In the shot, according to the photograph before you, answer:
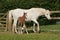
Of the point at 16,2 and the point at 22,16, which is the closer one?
the point at 22,16

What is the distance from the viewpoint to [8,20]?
591 inches

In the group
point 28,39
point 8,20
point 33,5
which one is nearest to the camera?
point 28,39

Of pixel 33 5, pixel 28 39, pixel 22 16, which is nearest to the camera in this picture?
pixel 28 39

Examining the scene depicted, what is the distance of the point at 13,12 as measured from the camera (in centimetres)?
1473

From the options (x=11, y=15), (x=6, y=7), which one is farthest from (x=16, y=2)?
(x=11, y=15)

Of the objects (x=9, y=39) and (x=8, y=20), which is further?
(x=8, y=20)

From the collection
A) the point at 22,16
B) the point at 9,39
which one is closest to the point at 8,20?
the point at 22,16

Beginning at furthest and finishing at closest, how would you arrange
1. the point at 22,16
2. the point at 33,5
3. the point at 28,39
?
the point at 33,5 → the point at 22,16 → the point at 28,39

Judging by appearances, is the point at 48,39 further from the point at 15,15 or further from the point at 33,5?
the point at 33,5

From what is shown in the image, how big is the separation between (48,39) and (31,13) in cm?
420

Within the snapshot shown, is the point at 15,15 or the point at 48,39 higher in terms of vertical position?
the point at 15,15

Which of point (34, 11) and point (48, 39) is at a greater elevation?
point (34, 11)

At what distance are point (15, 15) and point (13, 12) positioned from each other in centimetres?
23

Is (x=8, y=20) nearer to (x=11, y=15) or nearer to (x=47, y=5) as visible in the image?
(x=11, y=15)
